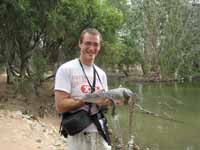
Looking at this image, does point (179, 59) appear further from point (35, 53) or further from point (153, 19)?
point (35, 53)

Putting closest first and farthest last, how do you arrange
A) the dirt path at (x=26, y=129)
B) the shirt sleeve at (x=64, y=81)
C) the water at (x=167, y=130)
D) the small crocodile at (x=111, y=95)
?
the small crocodile at (x=111, y=95), the shirt sleeve at (x=64, y=81), the dirt path at (x=26, y=129), the water at (x=167, y=130)

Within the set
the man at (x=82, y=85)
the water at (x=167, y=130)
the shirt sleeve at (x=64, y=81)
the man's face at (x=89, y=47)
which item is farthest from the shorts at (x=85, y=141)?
the water at (x=167, y=130)

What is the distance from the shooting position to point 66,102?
3309 mm

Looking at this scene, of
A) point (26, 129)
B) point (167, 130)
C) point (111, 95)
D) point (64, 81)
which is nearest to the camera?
point (111, 95)

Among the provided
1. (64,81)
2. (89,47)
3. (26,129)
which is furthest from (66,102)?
(26,129)

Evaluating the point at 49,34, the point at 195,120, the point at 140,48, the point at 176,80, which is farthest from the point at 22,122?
the point at 140,48

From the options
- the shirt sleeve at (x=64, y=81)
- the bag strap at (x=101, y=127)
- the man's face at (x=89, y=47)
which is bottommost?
the bag strap at (x=101, y=127)

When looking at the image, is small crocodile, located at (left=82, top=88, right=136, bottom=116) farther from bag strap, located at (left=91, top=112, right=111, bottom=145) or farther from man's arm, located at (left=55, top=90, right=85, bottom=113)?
bag strap, located at (left=91, top=112, right=111, bottom=145)

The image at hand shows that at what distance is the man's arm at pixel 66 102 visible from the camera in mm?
3295

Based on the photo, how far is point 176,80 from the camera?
144 ft

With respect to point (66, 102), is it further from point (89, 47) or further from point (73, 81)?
point (89, 47)

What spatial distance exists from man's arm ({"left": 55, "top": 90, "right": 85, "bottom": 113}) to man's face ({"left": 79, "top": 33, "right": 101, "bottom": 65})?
1.06ft

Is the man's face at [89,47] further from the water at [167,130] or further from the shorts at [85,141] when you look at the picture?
the water at [167,130]

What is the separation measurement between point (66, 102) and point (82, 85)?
191 millimetres
